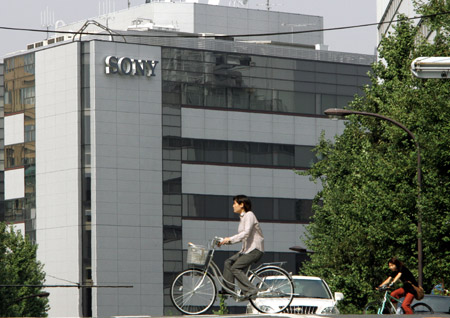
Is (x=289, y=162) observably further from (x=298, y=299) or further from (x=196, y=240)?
(x=298, y=299)

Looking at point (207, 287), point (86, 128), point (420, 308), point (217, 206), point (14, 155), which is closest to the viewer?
point (207, 287)

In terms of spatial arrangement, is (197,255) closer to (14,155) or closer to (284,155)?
(14,155)

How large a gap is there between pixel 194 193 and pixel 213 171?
2.06m

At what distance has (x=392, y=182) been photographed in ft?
110

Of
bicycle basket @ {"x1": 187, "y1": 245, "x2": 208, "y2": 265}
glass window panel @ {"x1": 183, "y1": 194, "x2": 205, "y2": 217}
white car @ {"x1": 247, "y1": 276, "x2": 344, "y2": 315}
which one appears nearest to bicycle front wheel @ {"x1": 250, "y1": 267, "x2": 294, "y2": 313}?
bicycle basket @ {"x1": 187, "y1": 245, "x2": 208, "y2": 265}

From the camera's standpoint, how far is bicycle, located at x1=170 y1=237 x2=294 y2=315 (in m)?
18.4

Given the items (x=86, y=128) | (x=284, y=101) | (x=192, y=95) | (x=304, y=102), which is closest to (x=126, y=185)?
(x=86, y=128)

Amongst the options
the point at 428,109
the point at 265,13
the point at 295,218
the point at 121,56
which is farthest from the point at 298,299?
the point at 265,13

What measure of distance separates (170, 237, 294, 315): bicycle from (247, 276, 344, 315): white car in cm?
574

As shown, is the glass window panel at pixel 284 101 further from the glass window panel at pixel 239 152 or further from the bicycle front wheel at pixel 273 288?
the bicycle front wheel at pixel 273 288

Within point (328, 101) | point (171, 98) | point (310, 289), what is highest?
point (328, 101)

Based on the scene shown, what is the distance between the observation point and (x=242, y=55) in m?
83.9

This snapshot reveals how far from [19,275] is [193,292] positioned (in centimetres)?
5136

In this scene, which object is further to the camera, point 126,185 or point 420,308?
point 126,185
